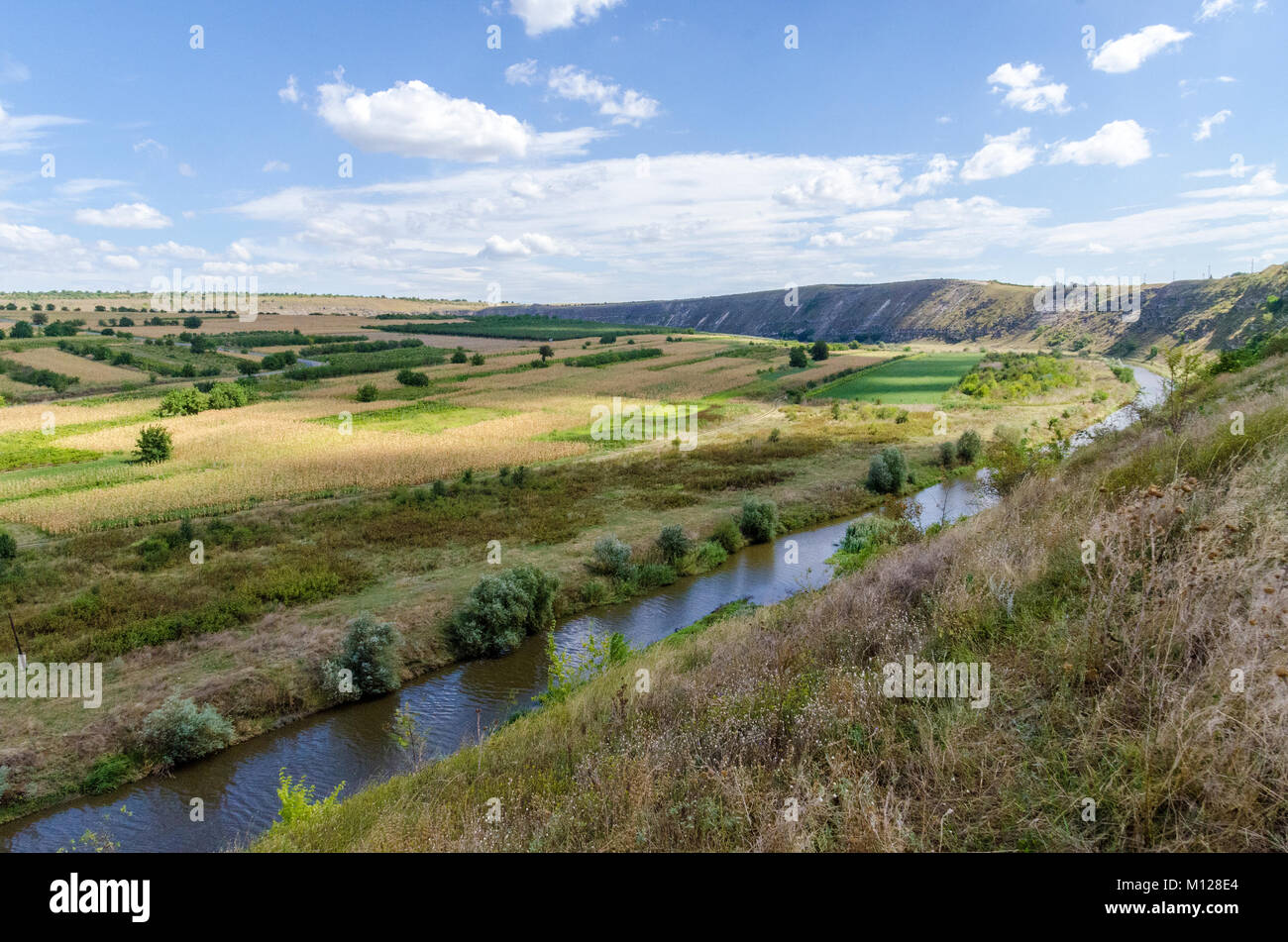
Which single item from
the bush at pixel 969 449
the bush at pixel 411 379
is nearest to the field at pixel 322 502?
the bush at pixel 969 449

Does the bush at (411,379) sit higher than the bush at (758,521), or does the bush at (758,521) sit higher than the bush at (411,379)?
the bush at (411,379)

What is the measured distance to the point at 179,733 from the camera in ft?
42.1

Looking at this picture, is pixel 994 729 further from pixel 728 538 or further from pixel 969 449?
pixel 969 449

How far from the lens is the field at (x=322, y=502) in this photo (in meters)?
15.3

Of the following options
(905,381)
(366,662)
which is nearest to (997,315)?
(905,381)

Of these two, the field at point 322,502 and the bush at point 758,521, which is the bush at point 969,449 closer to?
the field at point 322,502

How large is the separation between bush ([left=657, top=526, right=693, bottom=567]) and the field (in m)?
0.65

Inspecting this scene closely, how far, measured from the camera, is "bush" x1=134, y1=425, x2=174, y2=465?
34750 mm

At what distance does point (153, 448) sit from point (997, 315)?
475 feet

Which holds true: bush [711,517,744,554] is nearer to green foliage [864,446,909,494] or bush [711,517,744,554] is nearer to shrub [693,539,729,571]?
shrub [693,539,729,571]

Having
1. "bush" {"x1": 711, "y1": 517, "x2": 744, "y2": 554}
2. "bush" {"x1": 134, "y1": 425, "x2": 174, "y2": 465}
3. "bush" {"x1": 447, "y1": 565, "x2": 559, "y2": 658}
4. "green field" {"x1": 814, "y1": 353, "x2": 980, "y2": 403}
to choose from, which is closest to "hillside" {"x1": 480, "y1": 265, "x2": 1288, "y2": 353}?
"green field" {"x1": 814, "y1": 353, "x2": 980, "y2": 403}

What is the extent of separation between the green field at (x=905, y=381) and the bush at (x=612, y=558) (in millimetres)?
43570

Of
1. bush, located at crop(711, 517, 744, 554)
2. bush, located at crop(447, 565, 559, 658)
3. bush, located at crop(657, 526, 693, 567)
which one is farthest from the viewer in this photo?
bush, located at crop(711, 517, 744, 554)
